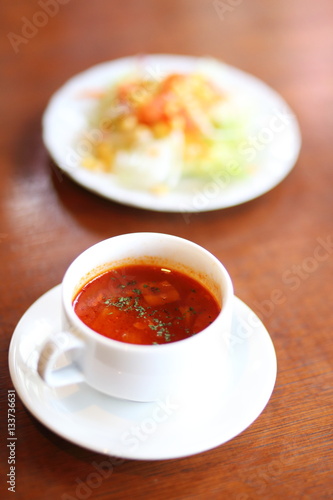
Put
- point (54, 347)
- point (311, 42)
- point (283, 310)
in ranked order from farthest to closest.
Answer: point (311, 42) < point (283, 310) < point (54, 347)

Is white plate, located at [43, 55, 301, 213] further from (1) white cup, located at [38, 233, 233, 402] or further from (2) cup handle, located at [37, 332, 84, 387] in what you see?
(2) cup handle, located at [37, 332, 84, 387]

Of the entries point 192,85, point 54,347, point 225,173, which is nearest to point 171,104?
point 192,85

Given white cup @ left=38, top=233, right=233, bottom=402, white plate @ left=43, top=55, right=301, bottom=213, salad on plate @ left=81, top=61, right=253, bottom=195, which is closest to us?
white cup @ left=38, top=233, right=233, bottom=402

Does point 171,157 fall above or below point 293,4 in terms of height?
above

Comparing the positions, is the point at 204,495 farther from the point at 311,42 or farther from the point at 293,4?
the point at 293,4

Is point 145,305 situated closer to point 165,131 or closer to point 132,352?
point 132,352

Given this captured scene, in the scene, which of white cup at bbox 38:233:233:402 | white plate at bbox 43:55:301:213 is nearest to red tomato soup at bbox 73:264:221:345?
white cup at bbox 38:233:233:402
